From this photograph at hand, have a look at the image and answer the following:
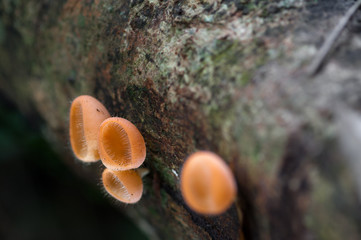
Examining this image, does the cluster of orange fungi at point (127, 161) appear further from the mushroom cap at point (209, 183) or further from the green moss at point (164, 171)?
the green moss at point (164, 171)

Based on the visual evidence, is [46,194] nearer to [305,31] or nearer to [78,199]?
[78,199]

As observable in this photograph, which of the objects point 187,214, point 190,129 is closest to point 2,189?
point 187,214

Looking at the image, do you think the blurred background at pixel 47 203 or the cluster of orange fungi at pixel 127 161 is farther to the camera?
the blurred background at pixel 47 203

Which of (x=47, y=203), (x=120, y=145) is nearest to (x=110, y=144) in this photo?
(x=120, y=145)

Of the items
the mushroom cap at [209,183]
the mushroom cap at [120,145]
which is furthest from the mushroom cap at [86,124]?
the mushroom cap at [209,183]

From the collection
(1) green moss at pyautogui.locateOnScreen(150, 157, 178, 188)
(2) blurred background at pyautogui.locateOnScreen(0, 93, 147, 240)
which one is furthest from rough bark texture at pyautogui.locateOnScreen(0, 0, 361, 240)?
(2) blurred background at pyautogui.locateOnScreen(0, 93, 147, 240)

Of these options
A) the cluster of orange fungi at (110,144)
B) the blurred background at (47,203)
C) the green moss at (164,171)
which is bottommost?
the blurred background at (47,203)

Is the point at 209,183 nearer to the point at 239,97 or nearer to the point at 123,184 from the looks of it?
the point at 239,97
